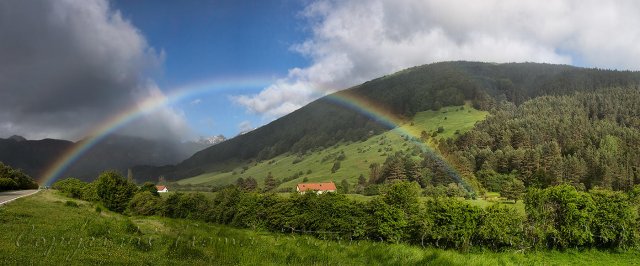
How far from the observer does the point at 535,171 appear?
19088 centimetres

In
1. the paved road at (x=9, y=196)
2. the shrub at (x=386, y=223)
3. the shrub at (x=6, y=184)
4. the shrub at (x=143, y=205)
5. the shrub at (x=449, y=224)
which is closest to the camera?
the paved road at (x=9, y=196)

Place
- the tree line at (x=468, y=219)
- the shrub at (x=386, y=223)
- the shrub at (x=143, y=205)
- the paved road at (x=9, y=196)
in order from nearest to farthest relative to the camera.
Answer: the paved road at (x=9, y=196) → the tree line at (x=468, y=219) → the shrub at (x=386, y=223) → the shrub at (x=143, y=205)

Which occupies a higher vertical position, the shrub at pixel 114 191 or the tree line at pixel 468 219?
the shrub at pixel 114 191

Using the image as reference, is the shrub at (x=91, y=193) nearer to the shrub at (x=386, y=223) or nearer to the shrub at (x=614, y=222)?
the shrub at (x=386, y=223)

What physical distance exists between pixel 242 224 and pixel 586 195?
71757 mm

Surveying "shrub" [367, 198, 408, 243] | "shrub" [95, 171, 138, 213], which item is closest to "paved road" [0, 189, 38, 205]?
"shrub" [95, 171, 138, 213]

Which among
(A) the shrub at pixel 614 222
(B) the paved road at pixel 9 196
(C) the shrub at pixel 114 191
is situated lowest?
(A) the shrub at pixel 614 222

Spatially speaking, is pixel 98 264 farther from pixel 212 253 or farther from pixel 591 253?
pixel 591 253

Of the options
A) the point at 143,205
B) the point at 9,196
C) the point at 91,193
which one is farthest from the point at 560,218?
the point at 91,193

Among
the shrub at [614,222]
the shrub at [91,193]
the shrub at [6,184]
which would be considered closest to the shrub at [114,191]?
the shrub at [91,193]

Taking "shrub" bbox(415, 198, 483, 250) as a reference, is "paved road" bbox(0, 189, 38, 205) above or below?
above

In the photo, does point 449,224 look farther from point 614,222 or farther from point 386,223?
point 614,222

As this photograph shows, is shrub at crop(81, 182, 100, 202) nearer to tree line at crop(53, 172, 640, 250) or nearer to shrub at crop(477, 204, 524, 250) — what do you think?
tree line at crop(53, 172, 640, 250)

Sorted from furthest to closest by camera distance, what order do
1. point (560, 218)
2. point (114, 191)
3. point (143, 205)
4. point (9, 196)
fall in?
point (143, 205) → point (114, 191) → point (560, 218) → point (9, 196)
